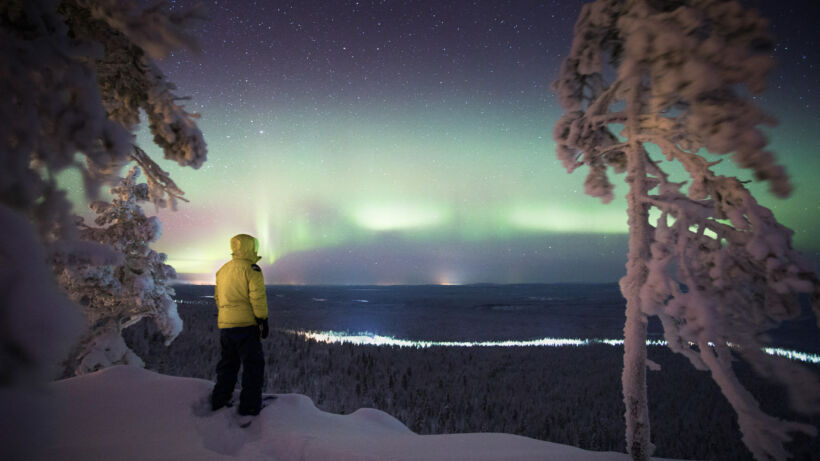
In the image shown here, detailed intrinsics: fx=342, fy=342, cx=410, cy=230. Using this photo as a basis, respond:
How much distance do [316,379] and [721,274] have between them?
9.38 metres

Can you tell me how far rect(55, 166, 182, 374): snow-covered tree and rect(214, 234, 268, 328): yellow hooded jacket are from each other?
392 centimetres

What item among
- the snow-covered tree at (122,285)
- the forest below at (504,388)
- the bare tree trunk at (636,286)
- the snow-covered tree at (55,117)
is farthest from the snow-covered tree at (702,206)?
the snow-covered tree at (122,285)

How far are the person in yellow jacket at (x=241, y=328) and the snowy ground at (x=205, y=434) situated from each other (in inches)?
10.8

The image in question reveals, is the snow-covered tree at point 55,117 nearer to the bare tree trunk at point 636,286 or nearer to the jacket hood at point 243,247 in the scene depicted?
the jacket hood at point 243,247

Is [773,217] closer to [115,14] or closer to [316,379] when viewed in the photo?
[115,14]

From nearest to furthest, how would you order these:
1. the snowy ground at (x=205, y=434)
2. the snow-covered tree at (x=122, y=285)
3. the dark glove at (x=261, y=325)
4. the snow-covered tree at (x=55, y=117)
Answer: the snow-covered tree at (x=55, y=117) → the snowy ground at (x=205, y=434) → the dark glove at (x=261, y=325) → the snow-covered tree at (x=122, y=285)

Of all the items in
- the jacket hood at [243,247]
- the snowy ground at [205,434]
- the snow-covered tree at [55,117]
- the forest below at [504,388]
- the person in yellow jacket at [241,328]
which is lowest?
the forest below at [504,388]

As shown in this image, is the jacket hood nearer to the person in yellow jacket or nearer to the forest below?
the person in yellow jacket

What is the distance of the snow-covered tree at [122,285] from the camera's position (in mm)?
6961

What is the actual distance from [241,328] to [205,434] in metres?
1.20

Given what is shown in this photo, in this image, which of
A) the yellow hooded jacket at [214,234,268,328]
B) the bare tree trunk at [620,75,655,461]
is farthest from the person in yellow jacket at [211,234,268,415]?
the bare tree trunk at [620,75,655,461]

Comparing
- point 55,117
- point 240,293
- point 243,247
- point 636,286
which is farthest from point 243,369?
point 636,286

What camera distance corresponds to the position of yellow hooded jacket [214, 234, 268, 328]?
173 inches

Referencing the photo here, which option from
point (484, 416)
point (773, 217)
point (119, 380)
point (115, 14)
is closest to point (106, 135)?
point (115, 14)
